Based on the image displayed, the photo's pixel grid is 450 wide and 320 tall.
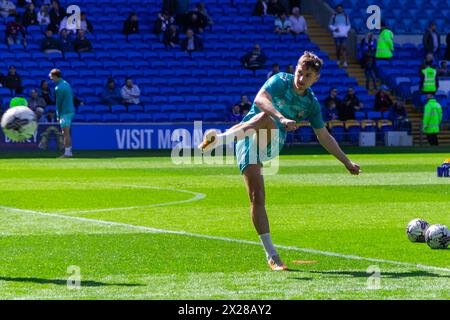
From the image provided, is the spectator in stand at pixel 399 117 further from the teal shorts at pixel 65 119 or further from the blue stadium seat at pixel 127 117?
the teal shorts at pixel 65 119

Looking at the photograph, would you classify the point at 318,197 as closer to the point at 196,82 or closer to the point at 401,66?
the point at 196,82

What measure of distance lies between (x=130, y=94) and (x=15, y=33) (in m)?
5.34

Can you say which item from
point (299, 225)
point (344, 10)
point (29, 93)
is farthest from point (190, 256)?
point (344, 10)

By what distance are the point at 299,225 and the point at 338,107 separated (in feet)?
90.5

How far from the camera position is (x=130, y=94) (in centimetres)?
4234

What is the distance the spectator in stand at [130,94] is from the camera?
4228cm

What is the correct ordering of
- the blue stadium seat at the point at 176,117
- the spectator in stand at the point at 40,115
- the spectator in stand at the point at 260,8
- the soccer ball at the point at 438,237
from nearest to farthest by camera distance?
1. the soccer ball at the point at 438,237
2. the spectator in stand at the point at 40,115
3. the blue stadium seat at the point at 176,117
4. the spectator in stand at the point at 260,8

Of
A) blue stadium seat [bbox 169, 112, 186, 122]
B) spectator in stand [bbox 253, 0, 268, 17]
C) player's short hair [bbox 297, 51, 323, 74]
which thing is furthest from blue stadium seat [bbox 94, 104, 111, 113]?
player's short hair [bbox 297, 51, 323, 74]

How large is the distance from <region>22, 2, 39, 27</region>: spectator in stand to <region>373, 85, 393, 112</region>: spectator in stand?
14.0m

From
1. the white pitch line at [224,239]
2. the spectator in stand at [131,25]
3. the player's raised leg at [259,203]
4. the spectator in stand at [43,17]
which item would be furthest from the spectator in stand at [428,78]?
the player's raised leg at [259,203]

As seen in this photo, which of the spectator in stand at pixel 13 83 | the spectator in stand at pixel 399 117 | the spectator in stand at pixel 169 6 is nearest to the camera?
the spectator in stand at pixel 13 83

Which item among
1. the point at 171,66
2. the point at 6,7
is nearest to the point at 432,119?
the point at 171,66

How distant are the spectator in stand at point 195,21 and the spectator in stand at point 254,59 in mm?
2530
